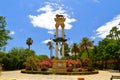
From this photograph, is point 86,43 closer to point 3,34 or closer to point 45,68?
point 45,68

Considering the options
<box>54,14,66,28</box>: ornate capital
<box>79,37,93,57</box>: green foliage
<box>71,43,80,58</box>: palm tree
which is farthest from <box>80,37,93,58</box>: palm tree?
<box>54,14,66,28</box>: ornate capital

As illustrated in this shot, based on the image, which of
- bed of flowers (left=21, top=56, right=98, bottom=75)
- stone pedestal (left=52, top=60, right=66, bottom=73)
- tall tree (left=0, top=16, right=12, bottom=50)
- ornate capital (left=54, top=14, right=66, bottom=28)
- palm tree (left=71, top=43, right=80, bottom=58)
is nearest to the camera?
tall tree (left=0, top=16, right=12, bottom=50)

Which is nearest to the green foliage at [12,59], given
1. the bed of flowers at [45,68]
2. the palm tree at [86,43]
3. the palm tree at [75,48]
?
the bed of flowers at [45,68]

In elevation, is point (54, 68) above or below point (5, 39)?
below

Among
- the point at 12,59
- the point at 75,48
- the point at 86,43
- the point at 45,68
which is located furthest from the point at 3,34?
the point at 75,48

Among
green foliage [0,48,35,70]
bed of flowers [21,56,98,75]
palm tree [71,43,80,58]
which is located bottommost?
bed of flowers [21,56,98,75]

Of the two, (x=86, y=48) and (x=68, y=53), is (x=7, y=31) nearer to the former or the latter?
(x=86, y=48)

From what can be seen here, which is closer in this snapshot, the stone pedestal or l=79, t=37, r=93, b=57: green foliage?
the stone pedestal

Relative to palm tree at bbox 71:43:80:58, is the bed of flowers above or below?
below

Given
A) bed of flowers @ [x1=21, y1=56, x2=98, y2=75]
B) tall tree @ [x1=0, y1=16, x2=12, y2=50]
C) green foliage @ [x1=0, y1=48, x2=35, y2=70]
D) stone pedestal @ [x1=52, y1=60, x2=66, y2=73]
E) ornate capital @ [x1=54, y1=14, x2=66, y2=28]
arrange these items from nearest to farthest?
tall tree @ [x1=0, y1=16, x2=12, y2=50], bed of flowers @ [x1=21, y1=56, x2=98, y2=75], stone pedestal @ [x1=52, y1=60, x2=66, y2=73], ornate capital @ [x1=54, y1=14, x2=66, y2=28], green foliage @ [x1=0, y1=48, x2=35, y2=70]

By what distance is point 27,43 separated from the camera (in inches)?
4798

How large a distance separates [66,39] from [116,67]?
25287 mm

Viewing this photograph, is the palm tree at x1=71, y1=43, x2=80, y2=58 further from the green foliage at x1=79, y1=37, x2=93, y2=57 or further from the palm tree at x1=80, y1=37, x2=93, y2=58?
the palm tree at x1=80, y1=37, x2=93, y2=58

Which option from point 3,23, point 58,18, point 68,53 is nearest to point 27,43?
point 68,53
